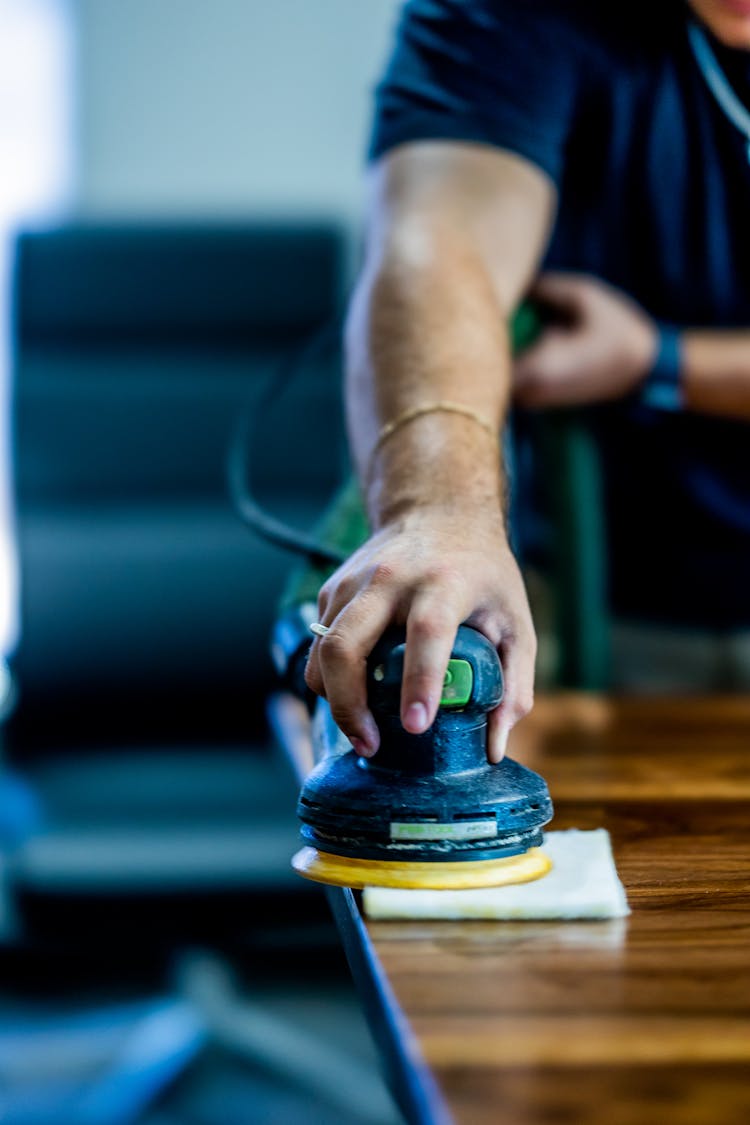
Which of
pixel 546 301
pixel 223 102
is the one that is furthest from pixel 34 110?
pixel 546 301

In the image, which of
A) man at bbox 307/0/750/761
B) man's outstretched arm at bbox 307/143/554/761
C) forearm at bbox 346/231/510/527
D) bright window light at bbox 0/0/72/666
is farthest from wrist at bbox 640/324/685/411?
bright window light at bbox 0/0/72/666

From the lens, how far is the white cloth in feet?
1.51

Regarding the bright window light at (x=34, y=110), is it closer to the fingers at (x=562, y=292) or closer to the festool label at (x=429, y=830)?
the fingers at (x=562, y=292)

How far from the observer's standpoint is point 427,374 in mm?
750

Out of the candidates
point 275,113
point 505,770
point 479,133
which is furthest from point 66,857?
point 275,113

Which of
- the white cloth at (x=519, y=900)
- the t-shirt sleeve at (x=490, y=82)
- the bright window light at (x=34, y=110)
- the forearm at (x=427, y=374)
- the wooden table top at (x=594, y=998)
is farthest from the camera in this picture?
the bright window light at (x=34, y=110)

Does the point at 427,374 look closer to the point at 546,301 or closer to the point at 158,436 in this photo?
the point at 546,301

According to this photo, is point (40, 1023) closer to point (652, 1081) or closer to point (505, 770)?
point (505, 770)

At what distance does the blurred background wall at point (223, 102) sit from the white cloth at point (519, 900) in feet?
7.73

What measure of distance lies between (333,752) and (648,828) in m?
0.17

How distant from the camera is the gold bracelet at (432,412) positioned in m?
0.72

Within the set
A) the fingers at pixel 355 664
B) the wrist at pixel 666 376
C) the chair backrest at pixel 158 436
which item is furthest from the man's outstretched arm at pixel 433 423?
the chair backrest at pixel 158 436

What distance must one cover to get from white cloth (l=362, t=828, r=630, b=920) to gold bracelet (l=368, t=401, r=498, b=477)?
0.30 meters

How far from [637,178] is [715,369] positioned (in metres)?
0.18
